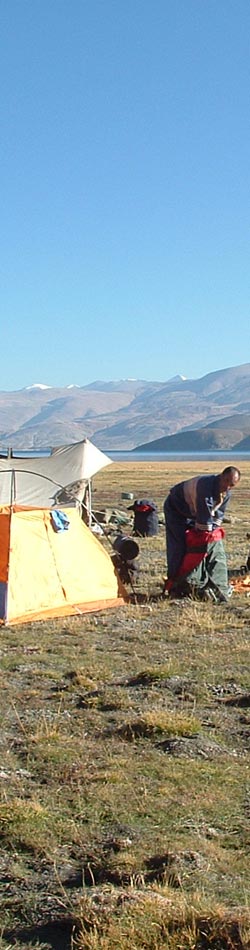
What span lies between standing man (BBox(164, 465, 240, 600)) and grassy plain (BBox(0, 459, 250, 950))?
251 cm

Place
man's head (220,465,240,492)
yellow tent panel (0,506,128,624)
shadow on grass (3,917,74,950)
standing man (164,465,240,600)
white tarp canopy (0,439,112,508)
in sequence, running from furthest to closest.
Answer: white tarp canopy (0,439,112,508)
standing man (164,465,240,600)
man's head (220,465,240,492)
yellow tent panel (0,506,128,624)
shadow on grass (3,917,74,950)

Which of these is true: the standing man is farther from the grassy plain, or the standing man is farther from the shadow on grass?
the shadow on grass

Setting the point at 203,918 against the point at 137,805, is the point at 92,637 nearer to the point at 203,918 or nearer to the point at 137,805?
the point at 137,805

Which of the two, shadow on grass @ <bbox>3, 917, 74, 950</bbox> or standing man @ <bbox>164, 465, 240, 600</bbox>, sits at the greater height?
standing man @ <bbox>164, 465, 240, 600</bbox>

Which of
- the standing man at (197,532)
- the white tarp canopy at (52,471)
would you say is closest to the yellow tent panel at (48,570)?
the standing man at (197,532)

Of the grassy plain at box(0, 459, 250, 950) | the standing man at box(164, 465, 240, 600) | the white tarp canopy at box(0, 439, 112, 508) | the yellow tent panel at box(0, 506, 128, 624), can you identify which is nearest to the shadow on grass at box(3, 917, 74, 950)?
the grassy plain at box(0, 459, 250, 950)

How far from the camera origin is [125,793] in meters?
6.26

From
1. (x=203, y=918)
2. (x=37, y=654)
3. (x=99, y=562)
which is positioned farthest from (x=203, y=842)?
(x=99, y=562)

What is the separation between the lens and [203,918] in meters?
4.41

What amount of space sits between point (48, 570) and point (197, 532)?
2.25m

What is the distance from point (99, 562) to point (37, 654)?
3.41 meters

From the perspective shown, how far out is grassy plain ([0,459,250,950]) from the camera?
4527mm

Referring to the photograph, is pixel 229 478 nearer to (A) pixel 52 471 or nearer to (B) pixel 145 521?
(B) pixel 145 521

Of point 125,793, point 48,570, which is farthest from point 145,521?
point 125,793
